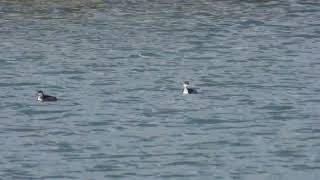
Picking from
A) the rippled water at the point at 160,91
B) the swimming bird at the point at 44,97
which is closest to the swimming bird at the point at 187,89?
the rippled water at the point at 160,91

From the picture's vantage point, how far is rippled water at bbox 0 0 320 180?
27953 millimetres

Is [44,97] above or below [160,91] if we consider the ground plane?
above

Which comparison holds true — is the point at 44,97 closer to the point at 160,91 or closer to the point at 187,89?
the point at 160,91

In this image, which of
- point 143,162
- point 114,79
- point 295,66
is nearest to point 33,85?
point 114,79

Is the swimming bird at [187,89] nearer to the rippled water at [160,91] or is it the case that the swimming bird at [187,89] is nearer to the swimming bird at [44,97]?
the rippled water at [160,91]

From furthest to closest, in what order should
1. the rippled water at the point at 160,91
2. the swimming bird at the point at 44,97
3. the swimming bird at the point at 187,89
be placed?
the swimming bird at the point at 187,89, the swimming bird at the point at 44,97, the rippled water at the point at 160,91

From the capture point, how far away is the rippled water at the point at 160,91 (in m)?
28.0

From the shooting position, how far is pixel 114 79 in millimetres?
38469

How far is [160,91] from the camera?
36.4 metres

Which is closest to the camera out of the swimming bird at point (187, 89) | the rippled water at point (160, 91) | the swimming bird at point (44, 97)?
the rippled water at point (160, 91)

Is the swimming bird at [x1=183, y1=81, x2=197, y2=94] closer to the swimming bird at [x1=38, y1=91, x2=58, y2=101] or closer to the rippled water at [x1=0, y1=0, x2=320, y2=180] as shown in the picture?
the rippled water at [x1=0, y1=0, x2=320, y2=180]

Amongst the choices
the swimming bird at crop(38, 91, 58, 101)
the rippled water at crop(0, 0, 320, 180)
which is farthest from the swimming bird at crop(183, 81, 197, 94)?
the swimming bird at crop(38, 91, 58, 101)

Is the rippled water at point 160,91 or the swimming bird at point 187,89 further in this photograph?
the swimming bird at point 187,89

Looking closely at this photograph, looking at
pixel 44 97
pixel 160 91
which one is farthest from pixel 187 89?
pixel 44 97
